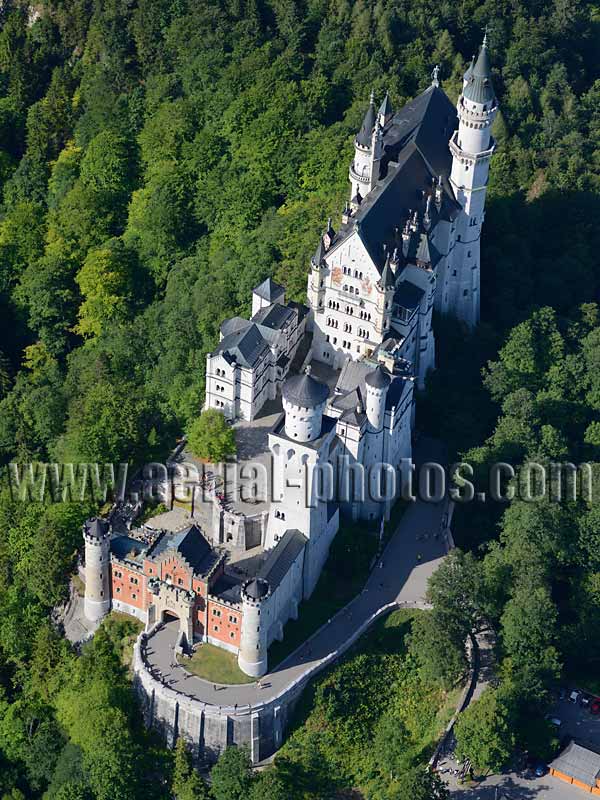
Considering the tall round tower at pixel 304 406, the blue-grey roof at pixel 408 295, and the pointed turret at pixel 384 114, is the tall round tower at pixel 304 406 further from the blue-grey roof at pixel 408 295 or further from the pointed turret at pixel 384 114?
the pointed turret at pixel 384 114

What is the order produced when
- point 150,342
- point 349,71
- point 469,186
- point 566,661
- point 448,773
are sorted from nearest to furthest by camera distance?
point 448,773, point 566,661, point 469,186, point 150,342, point 349,71

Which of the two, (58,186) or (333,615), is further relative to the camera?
(58,186)

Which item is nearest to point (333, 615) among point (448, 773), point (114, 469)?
point (448, 773)

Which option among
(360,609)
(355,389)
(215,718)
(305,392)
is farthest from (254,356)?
(215,718)

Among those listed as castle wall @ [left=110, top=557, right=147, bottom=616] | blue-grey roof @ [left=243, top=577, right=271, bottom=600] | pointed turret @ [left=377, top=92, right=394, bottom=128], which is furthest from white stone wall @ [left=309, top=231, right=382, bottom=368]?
castle wall @ [left=110, top=557, right=147, bottom=616]

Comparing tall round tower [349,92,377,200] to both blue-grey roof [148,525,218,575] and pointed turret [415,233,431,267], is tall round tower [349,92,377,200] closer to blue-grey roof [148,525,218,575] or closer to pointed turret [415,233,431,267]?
pointed turret [415,233,431,267]

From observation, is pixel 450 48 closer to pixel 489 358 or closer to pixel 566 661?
pixel 489 358
